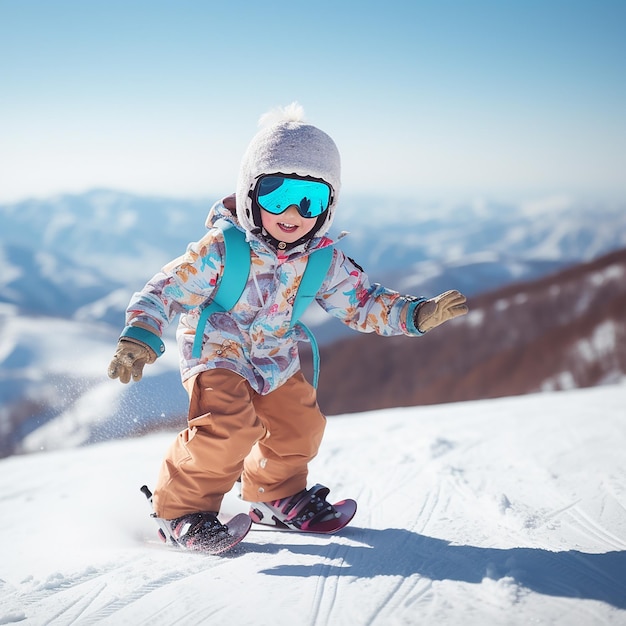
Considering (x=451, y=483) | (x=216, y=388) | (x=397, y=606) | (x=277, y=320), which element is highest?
(x=277, y=320)

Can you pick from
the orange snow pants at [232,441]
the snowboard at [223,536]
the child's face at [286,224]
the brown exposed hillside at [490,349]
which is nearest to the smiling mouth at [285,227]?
the child's face at [286,224]

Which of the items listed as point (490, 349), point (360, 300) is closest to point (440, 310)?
point (360, 300)

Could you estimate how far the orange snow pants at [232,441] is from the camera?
2260 millimetres

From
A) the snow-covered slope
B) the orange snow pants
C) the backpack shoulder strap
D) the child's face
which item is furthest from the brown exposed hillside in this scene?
the backpack shoulder strap

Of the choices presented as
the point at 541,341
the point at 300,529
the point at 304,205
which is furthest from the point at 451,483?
the point at 541,341

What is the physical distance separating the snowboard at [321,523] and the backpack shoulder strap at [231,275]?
2.99 ft

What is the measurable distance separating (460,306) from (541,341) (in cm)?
2183

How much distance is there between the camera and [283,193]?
2.37 m

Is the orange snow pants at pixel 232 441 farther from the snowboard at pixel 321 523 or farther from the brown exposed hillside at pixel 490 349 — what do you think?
the brown exposed hillside at pixel 490 349

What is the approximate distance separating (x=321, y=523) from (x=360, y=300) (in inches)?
42.3

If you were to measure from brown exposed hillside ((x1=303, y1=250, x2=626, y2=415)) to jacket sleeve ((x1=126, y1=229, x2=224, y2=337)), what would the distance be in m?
19.5

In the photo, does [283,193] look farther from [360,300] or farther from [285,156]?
[360,300]

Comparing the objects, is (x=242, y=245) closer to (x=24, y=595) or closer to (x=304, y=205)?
(x=304, y=205)

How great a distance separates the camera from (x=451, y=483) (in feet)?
9.78
